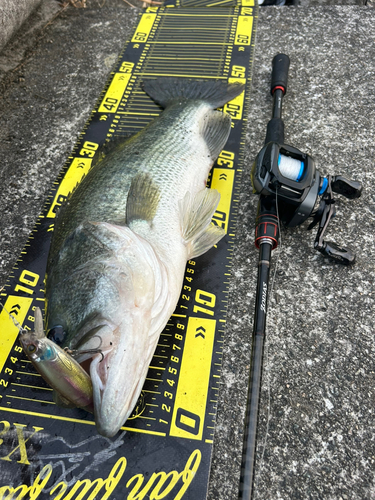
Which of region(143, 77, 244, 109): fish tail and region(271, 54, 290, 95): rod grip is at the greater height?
region(271, 54, 290, 95): rod grip

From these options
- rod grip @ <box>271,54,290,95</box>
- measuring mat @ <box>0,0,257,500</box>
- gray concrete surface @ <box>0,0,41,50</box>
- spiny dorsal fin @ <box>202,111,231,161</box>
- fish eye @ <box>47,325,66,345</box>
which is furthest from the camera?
gray concrete surface @ <box>0,0,41,50</box>

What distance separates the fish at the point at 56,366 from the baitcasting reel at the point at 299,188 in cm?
147

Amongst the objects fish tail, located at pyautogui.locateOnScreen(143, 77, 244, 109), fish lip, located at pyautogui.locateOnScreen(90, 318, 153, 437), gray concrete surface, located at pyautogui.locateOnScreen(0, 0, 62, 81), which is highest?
gray concrete surface, located at pyautogui.locateOnScreen(0, 0, 62, 81)

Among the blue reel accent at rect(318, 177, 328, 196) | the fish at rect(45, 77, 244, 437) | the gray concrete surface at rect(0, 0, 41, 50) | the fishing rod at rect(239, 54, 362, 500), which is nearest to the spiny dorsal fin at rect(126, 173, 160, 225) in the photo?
the fish at rect(45, 77, 244, 437)

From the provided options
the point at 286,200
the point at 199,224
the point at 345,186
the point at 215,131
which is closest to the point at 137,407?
the point at 199,224

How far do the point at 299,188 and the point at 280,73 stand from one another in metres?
1.56

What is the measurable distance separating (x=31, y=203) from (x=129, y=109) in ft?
4.32

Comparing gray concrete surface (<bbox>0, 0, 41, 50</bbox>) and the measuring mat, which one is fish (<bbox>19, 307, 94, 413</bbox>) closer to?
the measuring mat

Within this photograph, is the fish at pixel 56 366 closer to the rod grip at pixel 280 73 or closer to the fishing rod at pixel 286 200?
the fishing rod at pixel 286 200

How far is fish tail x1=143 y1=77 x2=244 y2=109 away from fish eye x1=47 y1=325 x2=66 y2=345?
87.6 inches

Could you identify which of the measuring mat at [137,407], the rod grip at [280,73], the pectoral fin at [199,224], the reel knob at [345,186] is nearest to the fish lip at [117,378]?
the measuring mat at [137,407]

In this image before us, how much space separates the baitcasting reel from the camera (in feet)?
6.92

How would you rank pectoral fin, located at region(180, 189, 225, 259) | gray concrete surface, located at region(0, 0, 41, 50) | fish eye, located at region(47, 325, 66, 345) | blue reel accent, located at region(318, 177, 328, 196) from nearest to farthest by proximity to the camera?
1. fish eye, located at region(47, 325, 66, 345)
2. blue reel accent, located at region(318, 177, 328, 196)
3. pectoral fin, located at region(180, 189, 225, 259)
4. gray concrete surface, located at region(0, 0, 41, 50)

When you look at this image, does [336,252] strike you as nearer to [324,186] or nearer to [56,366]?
[324,186]
